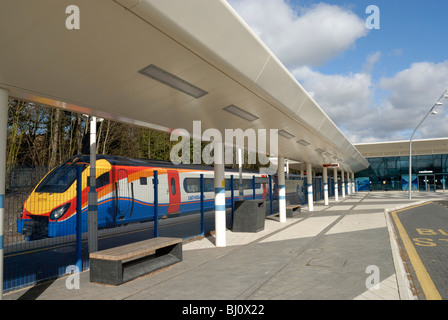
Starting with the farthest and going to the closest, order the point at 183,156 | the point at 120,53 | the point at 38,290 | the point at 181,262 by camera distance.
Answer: the point at 183,156 → the point at 181,262 → the point at 38,290 → the point at 120,53

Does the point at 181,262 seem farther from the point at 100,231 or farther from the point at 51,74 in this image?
the point at 100,231

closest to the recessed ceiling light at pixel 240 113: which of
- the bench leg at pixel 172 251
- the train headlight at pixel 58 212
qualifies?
the bench leg at pixel 172 251

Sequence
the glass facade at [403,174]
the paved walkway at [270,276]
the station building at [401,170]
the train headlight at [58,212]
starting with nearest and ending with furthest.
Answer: the paved walkway at [270,276]
the train headlight at [58,212]
the station building at [401,170]
the glass facade at [403,174]

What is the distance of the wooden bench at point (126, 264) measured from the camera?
5973 mm

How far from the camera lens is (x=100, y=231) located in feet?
44.3

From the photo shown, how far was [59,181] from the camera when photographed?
11.6m

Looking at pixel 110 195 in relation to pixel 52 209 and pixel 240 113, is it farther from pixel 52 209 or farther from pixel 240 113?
pixel 240 113

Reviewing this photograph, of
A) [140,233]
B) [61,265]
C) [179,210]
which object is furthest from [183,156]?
[61,265]

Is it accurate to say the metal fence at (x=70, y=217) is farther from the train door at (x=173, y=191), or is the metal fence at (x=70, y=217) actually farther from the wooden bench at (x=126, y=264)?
the wooden bench at (x=126, y=264)

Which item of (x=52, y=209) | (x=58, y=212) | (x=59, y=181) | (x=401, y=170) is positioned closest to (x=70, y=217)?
(x=58, y=212)

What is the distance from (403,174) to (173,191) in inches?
2009

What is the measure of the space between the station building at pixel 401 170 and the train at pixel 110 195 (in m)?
37.5

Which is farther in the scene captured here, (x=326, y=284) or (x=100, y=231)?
(x=100, y=231)
